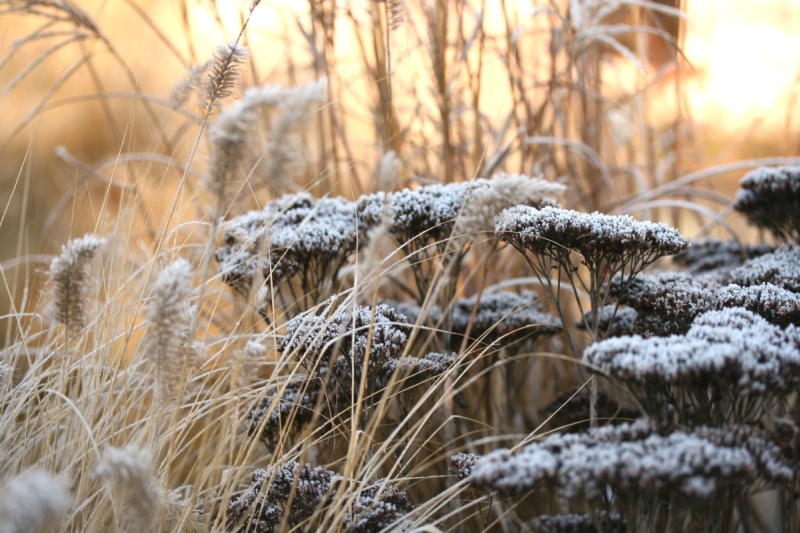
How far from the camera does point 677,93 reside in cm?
455

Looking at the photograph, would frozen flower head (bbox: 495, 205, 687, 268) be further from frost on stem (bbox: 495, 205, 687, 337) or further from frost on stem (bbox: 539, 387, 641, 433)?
frost on stem (bbox: 539, 387, 641, 433)

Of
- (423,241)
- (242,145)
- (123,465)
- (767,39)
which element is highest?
(767,39)

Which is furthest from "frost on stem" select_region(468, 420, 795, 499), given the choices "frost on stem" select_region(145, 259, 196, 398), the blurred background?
the blurred background

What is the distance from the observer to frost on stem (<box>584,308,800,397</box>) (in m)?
1.86

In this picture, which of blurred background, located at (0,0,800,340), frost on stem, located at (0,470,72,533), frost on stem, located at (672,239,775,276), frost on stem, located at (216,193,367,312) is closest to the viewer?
frost on stem, located at (0,470,72,533)

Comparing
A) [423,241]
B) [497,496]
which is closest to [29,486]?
[497,496]

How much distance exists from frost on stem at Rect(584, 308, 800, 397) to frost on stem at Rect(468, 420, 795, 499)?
142 mm

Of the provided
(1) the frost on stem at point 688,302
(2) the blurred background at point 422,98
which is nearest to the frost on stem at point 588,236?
(1) the frost on stem at point 688,302

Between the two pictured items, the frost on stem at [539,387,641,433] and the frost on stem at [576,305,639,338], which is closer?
the frost on stem at [576,305,639,338]

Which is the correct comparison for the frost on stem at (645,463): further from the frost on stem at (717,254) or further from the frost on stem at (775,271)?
the frost on stem at (717,254)

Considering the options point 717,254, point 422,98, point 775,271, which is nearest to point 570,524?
point 775,271

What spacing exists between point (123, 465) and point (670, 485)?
51.9 inches

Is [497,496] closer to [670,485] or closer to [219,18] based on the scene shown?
[670,485]

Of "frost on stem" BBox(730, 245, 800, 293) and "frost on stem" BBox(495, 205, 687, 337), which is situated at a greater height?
"frost on stem" BBox(495, 205, 687, 337)
